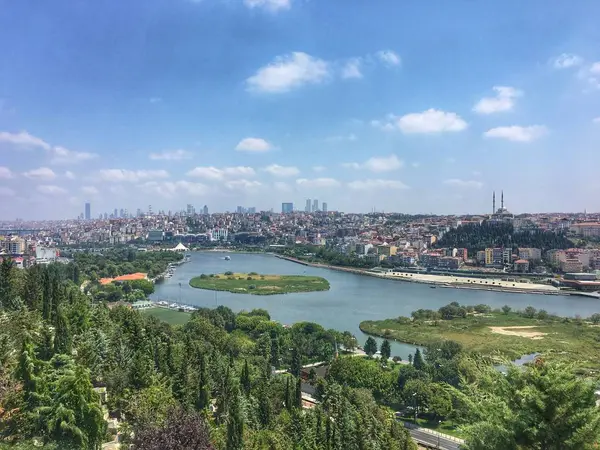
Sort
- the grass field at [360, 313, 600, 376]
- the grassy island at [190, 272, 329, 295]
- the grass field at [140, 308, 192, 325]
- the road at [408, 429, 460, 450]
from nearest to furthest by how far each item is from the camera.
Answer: the road at [408, 429, 460, 450] < the grass field at [360, 313, 600, 376] < the grass field at [140, 308, 192, 325] < the grassy island at [190, 272, 329, 295]

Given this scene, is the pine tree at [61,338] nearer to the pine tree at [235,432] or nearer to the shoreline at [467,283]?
the pine tree at [235,432]

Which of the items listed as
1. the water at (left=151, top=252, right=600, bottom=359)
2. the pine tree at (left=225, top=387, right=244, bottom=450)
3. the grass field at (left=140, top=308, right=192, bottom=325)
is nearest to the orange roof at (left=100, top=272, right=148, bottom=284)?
the water at (left=151, top=252, right=600, bottom=359)

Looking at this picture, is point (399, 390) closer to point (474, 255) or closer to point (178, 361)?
point (178, 361)

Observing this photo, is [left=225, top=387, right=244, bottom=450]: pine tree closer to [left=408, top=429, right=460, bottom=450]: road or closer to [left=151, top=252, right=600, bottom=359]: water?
[left=408, top=429, right=460, bottom=450]: road

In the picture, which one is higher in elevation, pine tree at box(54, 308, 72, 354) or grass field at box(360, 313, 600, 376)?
pine tree at box(54, 308, 72, 354)

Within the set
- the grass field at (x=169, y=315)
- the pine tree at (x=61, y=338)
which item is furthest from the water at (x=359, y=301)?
the pine tree at (x=61, y=338)

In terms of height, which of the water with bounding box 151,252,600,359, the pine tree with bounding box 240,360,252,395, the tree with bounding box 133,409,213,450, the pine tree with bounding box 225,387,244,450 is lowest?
the water with bounding box 151,252,600,359

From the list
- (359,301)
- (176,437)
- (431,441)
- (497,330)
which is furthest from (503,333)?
(176,437)

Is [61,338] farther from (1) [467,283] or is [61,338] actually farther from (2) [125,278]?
(1) [467,283]
